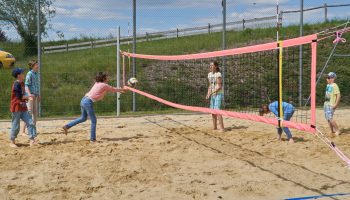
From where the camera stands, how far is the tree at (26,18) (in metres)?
12.3

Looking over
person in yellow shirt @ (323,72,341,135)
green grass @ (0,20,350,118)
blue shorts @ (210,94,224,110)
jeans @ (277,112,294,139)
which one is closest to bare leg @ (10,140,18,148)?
blue shorts @ (210,94,224,110)

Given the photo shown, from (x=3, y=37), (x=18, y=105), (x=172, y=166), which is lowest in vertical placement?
(x=172, y=166)

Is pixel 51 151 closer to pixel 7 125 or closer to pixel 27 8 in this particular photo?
pixel 7 125

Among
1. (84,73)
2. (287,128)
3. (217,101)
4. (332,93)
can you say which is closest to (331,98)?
(332,93)

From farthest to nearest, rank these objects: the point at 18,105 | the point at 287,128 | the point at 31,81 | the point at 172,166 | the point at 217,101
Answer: the point at 217,101 < the point at 31,81 < the point at 287,128 < the point at 18,105 < the point at 172,166

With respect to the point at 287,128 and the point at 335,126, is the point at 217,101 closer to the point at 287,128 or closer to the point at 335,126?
the point at 287,128

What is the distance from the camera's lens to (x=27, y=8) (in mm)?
12555

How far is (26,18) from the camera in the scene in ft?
41.1

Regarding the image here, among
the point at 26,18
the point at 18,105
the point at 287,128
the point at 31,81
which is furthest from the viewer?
the point at 26,18

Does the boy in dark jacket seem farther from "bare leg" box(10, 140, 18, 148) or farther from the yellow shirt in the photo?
the yellow shirt

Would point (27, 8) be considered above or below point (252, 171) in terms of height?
above

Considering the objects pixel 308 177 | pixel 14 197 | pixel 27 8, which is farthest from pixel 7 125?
pixel 308 177

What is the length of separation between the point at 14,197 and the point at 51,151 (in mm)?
2216

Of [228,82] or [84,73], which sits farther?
Result: [228,82]
